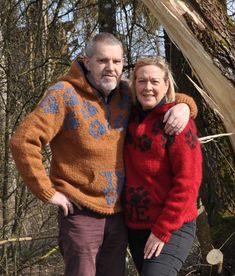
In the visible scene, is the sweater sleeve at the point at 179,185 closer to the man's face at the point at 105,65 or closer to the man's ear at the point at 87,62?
the man's face at the point at 105,65

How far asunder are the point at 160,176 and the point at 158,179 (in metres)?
0.02

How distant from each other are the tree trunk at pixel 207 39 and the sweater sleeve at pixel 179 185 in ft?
4.04

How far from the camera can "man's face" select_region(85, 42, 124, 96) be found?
2.83 meters

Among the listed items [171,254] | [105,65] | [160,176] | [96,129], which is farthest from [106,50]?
[171,254]

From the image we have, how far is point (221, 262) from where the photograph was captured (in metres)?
4.14

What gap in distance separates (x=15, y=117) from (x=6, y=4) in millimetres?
1336

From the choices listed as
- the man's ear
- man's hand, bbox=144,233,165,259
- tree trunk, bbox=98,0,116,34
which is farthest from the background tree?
man's hand, bbox=144,233,165,259

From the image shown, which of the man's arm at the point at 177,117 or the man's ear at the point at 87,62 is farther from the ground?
the man's ear at the point at 87,62

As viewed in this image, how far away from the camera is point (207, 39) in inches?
151

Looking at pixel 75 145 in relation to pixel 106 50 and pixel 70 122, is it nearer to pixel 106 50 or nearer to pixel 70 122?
pixel 70 122

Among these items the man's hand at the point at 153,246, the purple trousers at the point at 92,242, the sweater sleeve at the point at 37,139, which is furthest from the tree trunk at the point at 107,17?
the man's hand at the point at 153,246

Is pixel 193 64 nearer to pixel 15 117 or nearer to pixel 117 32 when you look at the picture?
pixel 117 32

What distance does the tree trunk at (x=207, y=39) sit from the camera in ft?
12.5

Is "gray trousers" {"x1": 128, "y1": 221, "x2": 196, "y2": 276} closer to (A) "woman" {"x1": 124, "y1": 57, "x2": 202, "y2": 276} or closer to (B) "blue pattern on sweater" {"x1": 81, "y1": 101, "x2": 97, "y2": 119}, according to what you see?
(A) "woman" {"x1": 124, "y1": 57, "x2": 202, "y2": 276}
